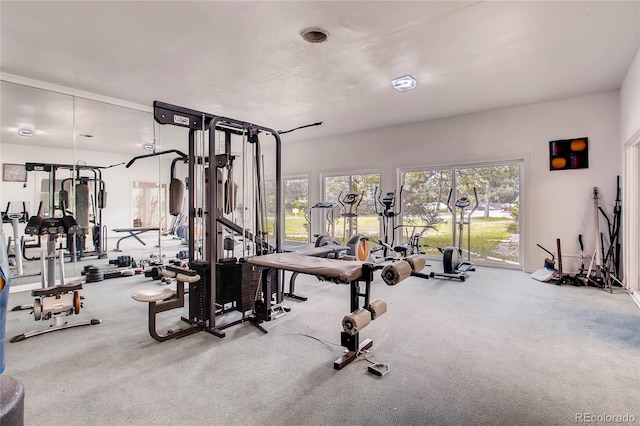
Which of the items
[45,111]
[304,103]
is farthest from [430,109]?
[45,111]

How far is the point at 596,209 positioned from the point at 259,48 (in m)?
5.21

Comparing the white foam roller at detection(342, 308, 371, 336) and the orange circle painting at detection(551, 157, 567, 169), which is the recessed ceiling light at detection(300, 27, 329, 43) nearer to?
the white foam roller at detection(342, 308, 371, 336)

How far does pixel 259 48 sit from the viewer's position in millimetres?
3412

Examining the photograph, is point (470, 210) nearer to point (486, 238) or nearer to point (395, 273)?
point (486, 238)

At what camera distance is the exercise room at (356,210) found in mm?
2002

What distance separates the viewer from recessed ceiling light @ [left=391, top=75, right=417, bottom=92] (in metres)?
4.20

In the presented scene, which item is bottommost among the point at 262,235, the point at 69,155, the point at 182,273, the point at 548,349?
the point at 548,349

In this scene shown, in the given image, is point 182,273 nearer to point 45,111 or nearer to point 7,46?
point 7,46

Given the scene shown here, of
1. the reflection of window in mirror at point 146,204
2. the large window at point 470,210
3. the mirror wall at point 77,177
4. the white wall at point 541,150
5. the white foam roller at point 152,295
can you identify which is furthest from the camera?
the reflection of window in mirror at point 146,204

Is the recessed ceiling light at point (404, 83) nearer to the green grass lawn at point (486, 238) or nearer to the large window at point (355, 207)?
the green grass lawn at point (486, 238)

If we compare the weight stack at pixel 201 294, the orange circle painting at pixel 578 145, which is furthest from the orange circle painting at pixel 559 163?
the weight stack at pixel 201 294

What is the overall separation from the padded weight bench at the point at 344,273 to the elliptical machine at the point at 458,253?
285cm

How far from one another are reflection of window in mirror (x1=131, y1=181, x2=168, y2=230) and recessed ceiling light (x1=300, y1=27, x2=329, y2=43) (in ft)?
24.4

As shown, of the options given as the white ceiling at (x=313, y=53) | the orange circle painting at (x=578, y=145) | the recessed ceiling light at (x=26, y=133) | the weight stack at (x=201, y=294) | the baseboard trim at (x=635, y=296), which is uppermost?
the white ceiling at (x=313, y=53)
